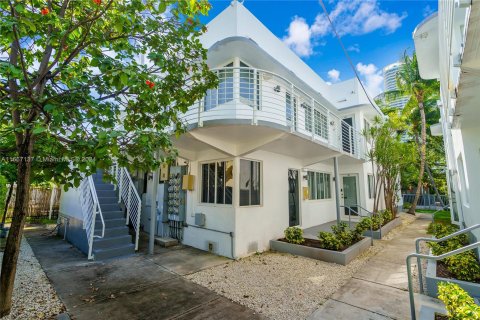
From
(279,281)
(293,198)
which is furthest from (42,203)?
(279,281)

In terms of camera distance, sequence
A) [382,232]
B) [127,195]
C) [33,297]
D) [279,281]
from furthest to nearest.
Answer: [382,232], [127,195], [279,281], [33,297]

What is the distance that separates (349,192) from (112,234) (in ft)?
40.3

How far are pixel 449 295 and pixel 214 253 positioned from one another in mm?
5734

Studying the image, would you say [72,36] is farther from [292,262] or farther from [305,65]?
[305,65]

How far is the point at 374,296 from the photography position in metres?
4.38

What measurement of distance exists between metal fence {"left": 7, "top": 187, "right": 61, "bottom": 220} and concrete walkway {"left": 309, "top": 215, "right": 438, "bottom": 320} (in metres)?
14.8

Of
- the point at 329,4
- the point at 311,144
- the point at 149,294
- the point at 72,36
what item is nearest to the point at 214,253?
the point at 149,294

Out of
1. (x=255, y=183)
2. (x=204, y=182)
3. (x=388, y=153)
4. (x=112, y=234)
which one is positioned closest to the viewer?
(x=112, y=234)

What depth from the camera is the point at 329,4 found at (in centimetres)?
609

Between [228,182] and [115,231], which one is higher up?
[228,182]

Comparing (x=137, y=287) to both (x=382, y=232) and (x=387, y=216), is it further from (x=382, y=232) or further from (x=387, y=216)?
(x=387, y=216)

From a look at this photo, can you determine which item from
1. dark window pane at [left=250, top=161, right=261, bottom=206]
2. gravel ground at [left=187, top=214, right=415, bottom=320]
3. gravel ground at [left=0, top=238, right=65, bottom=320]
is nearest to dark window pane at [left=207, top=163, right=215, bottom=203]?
dark window pane at [left=250, top=161, right=261, bottom=206]

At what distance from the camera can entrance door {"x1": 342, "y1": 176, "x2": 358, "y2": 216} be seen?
13.3 metres

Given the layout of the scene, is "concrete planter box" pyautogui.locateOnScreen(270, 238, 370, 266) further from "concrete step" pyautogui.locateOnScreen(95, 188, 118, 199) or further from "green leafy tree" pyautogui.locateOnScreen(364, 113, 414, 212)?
"concrete step" pyautogui.locateOnScreen(95, 188, 118, 199)
